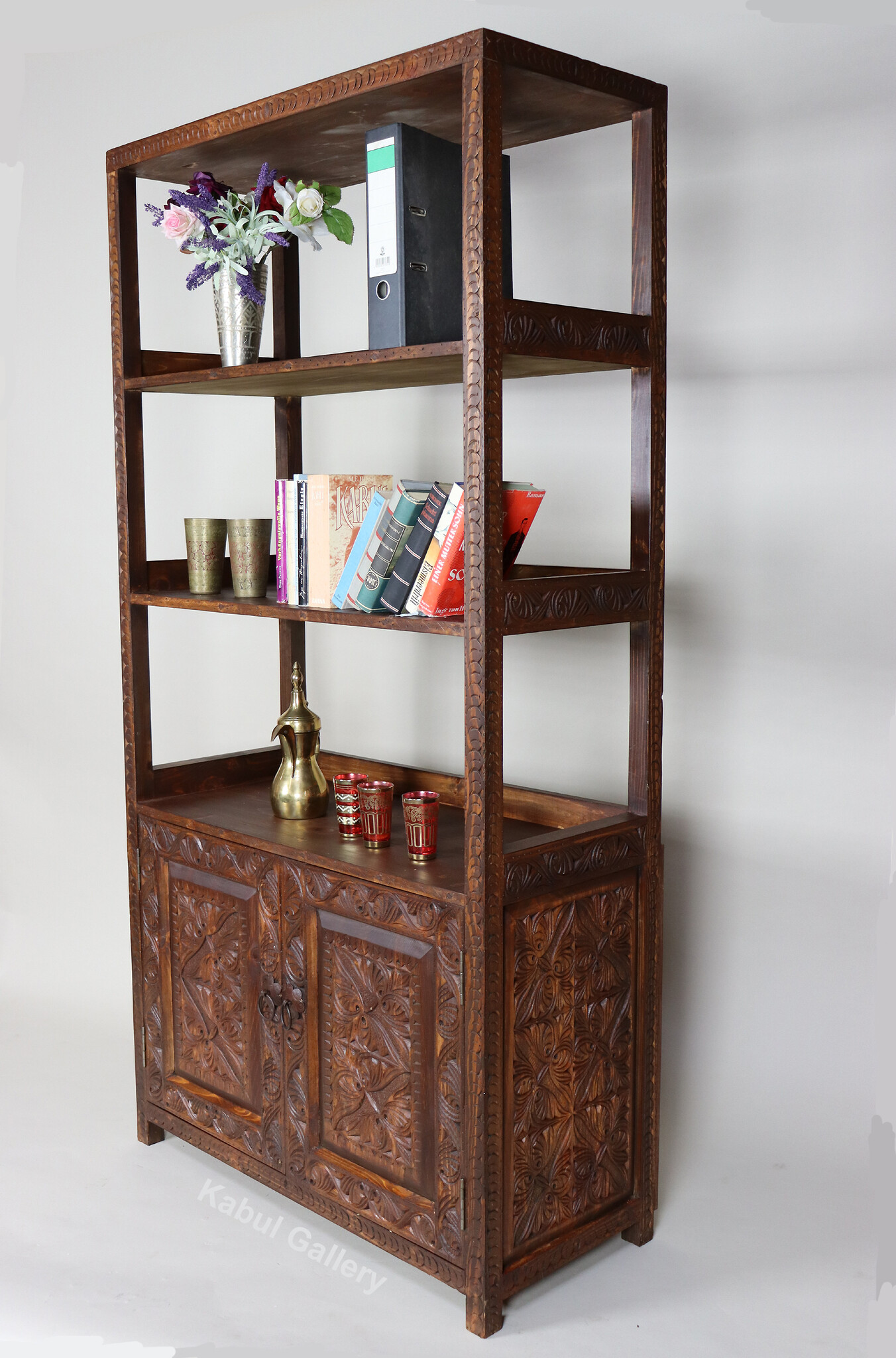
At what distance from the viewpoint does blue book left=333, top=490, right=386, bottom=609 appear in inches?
96.5

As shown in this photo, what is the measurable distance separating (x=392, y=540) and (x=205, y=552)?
69cm

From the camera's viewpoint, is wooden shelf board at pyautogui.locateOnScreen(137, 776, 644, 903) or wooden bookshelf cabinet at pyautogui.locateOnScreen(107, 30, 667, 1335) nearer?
wooden bookshelf cabinet at pyautogui.locateOnScreen(107, 30, 667, 1335)

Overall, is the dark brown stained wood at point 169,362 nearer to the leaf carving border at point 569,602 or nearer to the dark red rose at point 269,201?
the dark red rose at point 269,201

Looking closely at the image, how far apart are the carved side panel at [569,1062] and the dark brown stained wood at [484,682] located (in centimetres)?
6

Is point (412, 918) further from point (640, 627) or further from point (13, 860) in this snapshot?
point (13, 860)

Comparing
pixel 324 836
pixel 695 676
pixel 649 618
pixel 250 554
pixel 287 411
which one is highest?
pixel 287 411

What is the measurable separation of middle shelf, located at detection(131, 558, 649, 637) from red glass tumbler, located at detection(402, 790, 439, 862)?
331 millimetres

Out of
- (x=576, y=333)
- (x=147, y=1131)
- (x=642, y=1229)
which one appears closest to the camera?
(x=576, y=333)

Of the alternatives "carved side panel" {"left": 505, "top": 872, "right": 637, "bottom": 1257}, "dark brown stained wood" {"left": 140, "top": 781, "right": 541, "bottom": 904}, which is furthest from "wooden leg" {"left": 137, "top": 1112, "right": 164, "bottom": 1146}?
"carved side panel" {"left": 505, "top": 872, "right": 637, "bottom": 1257}

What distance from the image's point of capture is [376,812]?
2.58m

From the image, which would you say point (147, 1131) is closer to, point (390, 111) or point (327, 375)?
point (327, 375)

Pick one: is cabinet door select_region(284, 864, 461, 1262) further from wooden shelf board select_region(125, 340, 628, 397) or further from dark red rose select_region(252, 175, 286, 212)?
dark red rose select_region(252, 175, 286, 212)

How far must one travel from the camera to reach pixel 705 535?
2.91 m

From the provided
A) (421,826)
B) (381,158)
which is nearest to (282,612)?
(421,826)
